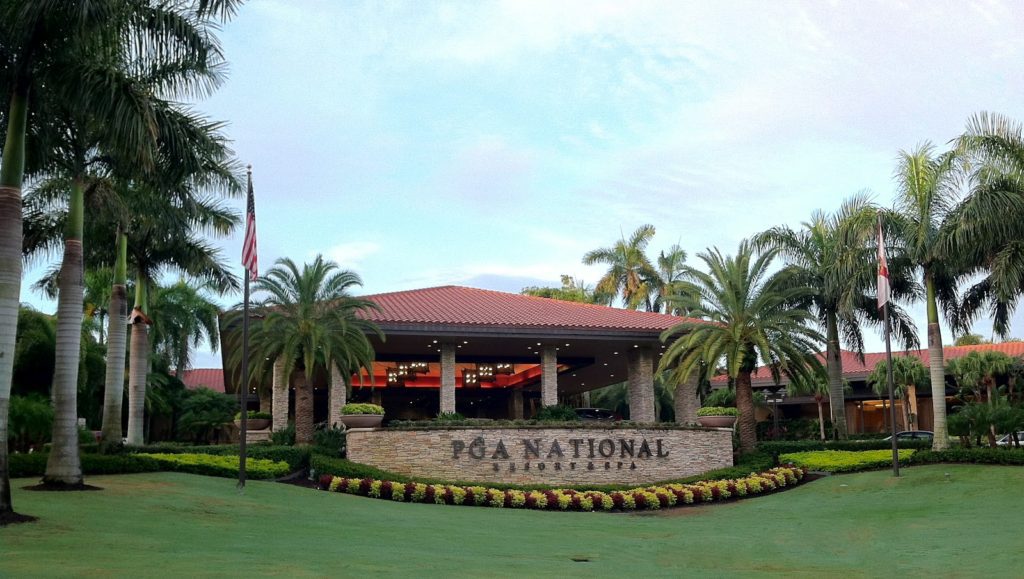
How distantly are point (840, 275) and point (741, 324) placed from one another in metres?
5.70

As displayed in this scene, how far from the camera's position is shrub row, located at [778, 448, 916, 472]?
3033 centimetres

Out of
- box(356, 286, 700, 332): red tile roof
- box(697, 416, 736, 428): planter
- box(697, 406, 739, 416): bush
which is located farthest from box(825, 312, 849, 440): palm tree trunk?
box(697, 416, 736, 428): planter

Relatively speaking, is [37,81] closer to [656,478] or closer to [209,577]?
[209,577]

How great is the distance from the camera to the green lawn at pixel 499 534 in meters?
12.1

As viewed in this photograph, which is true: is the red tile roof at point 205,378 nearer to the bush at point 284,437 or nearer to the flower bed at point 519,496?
the bush at point 284,437

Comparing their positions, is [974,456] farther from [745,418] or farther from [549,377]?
[549,377]

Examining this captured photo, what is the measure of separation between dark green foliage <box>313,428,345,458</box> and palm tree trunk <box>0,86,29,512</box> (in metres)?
14.7

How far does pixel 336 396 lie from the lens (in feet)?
113

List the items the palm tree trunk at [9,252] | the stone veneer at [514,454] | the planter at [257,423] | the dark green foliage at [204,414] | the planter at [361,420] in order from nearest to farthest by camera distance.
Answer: the palm tree trunk at [9,252]
the stone veneer at [514,454]
the planter at [361,420]
the planter at [257,423]
the dark green foliage at [204,414]

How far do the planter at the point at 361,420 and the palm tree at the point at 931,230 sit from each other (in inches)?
764

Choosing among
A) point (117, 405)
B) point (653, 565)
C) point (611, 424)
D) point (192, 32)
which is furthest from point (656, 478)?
point (192, 32)

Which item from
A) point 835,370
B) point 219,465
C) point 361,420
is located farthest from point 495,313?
point 835,370

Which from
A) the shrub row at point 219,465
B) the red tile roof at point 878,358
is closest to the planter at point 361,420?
the shrub row at point 219,465

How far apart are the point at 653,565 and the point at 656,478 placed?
16143 mm
